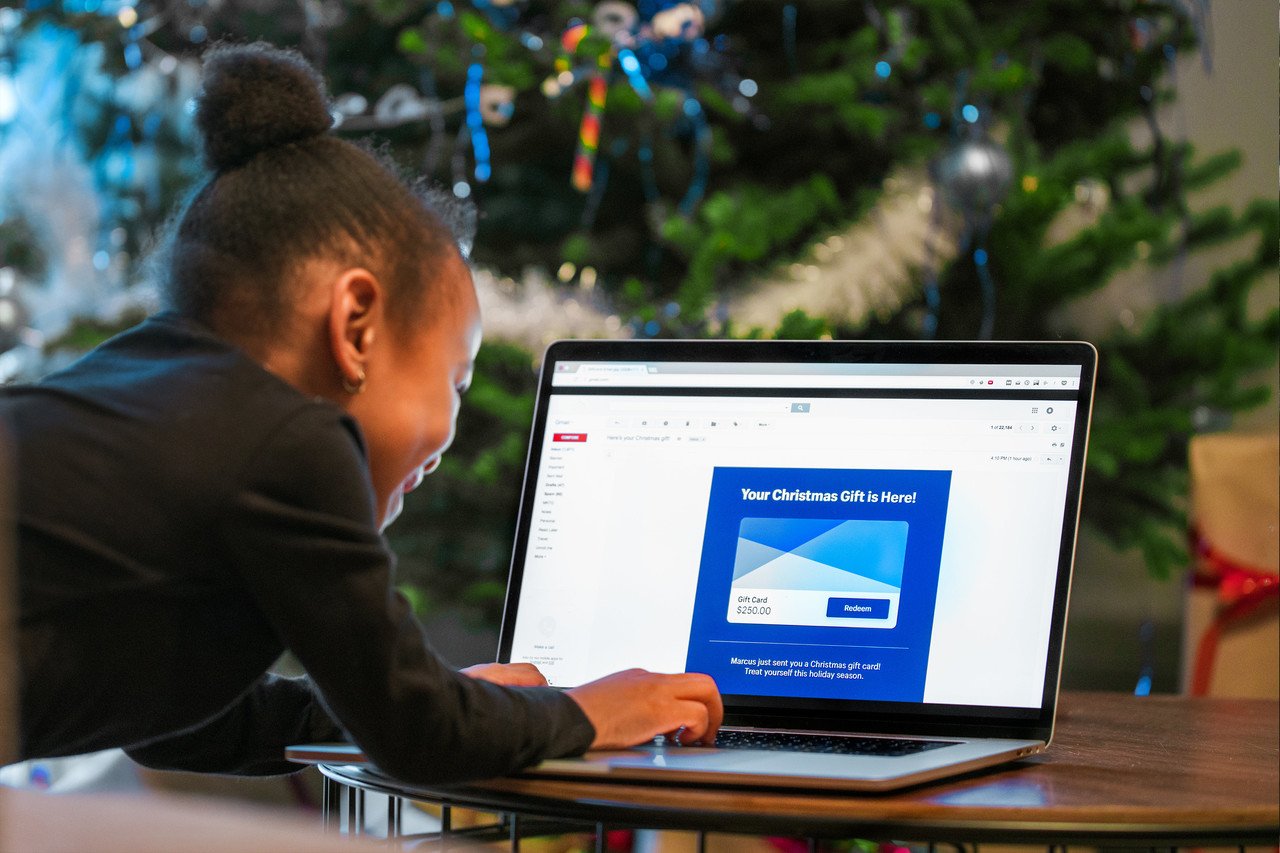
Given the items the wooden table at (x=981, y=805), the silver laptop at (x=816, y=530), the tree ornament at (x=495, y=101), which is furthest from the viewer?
the tree ornament at (x=495, y=101)

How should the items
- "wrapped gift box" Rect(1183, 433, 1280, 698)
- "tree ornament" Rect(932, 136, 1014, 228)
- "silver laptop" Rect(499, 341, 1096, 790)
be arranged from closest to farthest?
"silver laptop" Rect(499, 341, 1096, 790), "wrapped gift box" Rect(1183, 433, 1280, 698), "tree ornament" Rect(932, 136, 1014, 228)

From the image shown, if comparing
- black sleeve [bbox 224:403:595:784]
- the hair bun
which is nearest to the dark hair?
the hair bun

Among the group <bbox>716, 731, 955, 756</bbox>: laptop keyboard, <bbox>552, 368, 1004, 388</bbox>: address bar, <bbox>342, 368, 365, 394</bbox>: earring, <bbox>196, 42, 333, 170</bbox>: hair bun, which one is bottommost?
<bbox>716, 731, 955, 756</bbox>: laptop keyboard

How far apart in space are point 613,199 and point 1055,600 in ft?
5.77

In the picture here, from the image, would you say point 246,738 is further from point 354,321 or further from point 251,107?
point 251,107

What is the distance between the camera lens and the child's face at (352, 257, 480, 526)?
0.82 meters

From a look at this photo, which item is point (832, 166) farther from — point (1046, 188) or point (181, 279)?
point (181, 279)

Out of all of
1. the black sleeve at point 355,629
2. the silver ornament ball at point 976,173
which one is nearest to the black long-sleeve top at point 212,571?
the black sleeve at point 355,629

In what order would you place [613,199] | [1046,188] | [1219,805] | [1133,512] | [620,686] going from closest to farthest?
[1219,805], [620,686], [1046,188], [1133,512], [613,199]

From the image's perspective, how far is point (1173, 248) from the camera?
87.4 inches

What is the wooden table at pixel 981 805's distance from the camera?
1.90 ft

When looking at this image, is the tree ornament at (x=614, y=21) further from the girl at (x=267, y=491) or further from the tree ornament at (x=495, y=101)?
the girl at (x=267, y=491)

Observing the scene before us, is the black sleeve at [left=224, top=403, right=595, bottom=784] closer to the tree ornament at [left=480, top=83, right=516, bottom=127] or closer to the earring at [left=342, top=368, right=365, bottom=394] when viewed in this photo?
the earring at [left=342, top=368, right=365, bottom=394]

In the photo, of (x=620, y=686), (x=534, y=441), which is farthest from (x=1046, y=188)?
(x=620, y=686)
